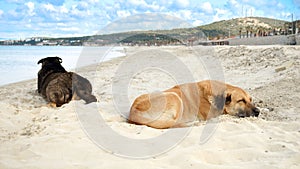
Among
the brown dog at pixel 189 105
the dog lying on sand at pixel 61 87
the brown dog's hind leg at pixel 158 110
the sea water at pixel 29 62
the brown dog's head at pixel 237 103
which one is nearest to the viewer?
the brown dog's hind leg at pixel 158 110

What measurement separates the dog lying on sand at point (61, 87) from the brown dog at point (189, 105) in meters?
2.84

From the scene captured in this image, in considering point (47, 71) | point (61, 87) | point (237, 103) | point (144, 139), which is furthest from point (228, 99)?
point (47, 71)

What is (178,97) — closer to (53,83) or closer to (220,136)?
(220,136)

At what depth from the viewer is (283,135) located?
5043 millimetres

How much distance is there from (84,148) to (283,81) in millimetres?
7045

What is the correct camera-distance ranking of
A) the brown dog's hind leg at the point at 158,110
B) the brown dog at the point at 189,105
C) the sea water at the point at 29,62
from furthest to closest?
1. the sea water at the point at 29,62
2. the brown dog at the point at 189,105
3. the brown dog's hind leg at the point at 158,110

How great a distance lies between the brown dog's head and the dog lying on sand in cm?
385

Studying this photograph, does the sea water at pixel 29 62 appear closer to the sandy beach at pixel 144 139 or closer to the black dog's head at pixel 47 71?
the black dog's head at pixel 47 71

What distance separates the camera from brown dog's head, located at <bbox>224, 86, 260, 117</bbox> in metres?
6.93

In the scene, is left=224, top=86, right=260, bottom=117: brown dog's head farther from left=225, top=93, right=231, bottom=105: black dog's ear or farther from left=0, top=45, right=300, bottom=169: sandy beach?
left=0, top=45, right=300, bottom=169: sandy beach

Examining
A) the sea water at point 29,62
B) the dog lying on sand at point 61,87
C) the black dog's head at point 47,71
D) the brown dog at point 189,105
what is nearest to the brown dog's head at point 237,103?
the brown dog at point 189,105

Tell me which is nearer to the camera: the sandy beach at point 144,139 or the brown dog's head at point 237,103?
the sandy beach at point 144,139

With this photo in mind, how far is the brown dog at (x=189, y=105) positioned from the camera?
20.9 feet

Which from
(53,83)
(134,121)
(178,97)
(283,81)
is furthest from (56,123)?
(283,81)
